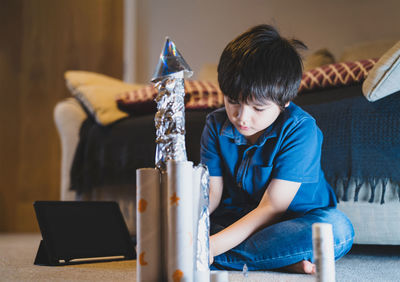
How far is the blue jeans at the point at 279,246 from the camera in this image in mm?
952

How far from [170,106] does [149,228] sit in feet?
0.72

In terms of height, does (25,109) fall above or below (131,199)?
above

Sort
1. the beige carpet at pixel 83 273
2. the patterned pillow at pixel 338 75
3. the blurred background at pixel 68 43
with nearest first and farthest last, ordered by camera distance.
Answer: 1. the beige carpet at pixel 83 273
2. the patterned pillow at pixel 338 75
3. the blurred background at pixel 68 43

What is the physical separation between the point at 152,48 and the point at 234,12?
1.93 ft

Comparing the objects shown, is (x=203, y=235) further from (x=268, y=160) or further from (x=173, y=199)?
(x=268, y=160)

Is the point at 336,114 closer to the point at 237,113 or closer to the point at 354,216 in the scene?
the point at 354,216

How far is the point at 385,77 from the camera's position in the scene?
3.74ft

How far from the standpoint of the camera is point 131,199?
1588 mm

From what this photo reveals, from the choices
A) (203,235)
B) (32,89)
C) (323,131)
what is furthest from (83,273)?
(32,89)

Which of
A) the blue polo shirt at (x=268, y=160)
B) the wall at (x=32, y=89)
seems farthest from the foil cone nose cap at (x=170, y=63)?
the wall at (x=32, y=89)

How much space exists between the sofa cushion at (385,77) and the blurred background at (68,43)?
1.24m

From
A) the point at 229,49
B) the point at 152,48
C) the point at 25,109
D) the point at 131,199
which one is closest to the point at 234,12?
the point at 152,48

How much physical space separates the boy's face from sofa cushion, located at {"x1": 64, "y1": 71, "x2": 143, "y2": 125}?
83cm

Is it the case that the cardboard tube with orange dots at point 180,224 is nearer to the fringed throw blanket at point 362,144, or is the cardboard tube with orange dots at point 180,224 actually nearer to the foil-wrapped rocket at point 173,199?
the foil-wrapped rocket at point 173,199
